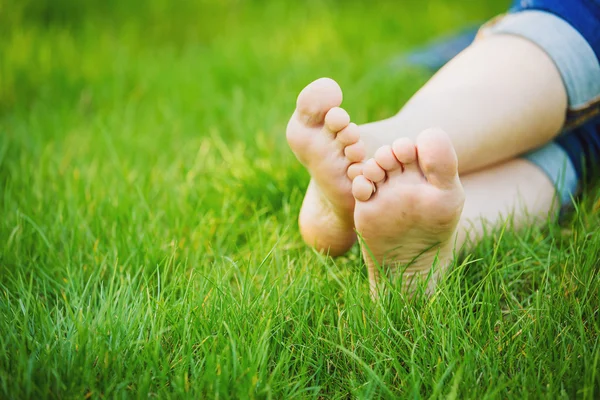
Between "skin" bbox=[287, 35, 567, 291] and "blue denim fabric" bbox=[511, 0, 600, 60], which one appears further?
"blue denim fabric" bbox=[511, 0, 600, 60]

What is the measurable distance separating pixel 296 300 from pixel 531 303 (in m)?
0.42

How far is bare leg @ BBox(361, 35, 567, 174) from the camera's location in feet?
3.68

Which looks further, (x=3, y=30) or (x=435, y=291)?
(x=3, y=30)

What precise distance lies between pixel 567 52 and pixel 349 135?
56 cm

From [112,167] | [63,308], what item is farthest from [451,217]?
[112,167]

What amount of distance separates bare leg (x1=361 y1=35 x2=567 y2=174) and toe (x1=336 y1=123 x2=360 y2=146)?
112 mm

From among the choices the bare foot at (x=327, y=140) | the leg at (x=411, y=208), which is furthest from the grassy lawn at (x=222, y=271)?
the bare foot at (x=327, y=140)

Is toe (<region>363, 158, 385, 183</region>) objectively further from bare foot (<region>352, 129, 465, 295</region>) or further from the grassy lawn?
the grassy lawn

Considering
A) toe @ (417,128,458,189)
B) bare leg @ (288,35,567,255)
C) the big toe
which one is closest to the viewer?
toe @ (417,128,458,189)

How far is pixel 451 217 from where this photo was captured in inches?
36.0

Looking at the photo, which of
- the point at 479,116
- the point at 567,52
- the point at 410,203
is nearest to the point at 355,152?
the point at 410,203

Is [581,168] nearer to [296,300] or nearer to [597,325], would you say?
[597,325]

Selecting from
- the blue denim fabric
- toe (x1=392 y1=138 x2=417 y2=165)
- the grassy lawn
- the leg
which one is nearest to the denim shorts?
the blue denim fabric

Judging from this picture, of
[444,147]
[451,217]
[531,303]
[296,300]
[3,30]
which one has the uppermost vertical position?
[3,30]
